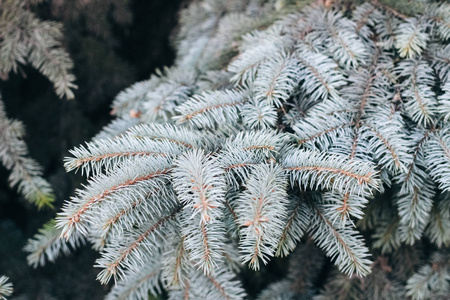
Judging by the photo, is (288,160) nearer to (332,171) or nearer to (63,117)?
(332,171)

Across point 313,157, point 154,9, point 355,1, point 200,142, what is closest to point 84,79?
point 154,9

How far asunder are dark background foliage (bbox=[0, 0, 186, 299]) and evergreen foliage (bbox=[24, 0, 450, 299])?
421mm

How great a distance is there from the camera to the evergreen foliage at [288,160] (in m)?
0.83

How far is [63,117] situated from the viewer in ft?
5.92

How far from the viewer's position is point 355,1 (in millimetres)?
1264

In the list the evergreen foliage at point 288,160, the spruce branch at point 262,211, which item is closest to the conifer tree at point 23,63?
the evergreen foliage at point 288,160

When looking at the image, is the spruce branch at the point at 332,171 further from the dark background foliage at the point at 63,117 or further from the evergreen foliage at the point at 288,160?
the dark background foliage at the point at 63,117

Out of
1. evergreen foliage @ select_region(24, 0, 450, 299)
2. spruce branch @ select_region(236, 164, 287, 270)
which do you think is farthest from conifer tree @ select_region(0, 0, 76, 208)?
spruce branch @ select_region(236, 164, 287, 270)

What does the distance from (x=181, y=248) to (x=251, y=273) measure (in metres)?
0.85

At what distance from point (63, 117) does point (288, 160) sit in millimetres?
1275

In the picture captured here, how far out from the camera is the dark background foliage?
163cm

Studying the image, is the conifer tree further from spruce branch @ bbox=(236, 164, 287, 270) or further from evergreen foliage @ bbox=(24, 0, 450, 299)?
spruce branch @ bbox=(236, 164, 287, 270)

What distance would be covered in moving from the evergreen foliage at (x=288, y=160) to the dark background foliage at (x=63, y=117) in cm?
42

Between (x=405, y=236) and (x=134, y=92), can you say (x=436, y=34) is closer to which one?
(x=405, y=236)
